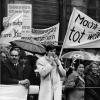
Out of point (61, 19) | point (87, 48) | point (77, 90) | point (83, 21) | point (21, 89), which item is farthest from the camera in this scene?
point (61, 19)

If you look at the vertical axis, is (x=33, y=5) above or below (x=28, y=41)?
above

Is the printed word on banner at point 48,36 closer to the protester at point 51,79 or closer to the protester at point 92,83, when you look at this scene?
the protester at point 92,83

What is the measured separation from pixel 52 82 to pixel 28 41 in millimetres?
1379

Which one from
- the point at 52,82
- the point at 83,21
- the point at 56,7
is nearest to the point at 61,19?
the point at 56,7

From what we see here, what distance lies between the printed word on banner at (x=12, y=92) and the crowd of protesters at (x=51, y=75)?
0.41 ft

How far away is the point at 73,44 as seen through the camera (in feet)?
34.7

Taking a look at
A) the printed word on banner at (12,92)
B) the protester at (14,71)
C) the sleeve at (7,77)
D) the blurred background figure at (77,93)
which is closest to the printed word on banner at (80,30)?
the blurred background figure at (77,93)

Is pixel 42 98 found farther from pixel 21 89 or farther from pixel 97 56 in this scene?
pixel 97 56

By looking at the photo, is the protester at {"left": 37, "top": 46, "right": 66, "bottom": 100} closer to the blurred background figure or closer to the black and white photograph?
the black and white photograph

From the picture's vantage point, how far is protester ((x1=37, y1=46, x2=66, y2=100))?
9.12 meters

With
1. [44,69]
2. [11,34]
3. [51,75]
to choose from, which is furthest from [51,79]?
[11,34]

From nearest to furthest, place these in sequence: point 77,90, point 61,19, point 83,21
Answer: point 77,90 < point 83,21 < point 61,19

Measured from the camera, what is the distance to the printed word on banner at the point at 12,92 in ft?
29.6

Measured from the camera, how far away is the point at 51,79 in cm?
920
